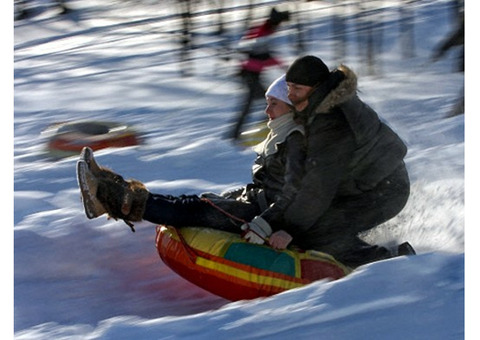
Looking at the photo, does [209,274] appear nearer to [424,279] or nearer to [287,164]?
[287,164]

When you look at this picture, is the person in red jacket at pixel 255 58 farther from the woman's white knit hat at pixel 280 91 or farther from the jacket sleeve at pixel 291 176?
the jacket sleeve at pixel 291 176

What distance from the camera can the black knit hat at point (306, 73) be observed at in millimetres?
3484

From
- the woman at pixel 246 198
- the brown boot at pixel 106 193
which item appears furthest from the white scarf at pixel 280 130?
the brown boot at pixel 106 193

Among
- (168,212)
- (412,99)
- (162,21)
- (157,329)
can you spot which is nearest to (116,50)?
(162,21)

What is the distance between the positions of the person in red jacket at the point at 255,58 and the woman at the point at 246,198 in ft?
5.36

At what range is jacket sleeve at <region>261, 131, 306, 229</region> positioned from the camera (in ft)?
11.3

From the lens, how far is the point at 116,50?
18.7 ft

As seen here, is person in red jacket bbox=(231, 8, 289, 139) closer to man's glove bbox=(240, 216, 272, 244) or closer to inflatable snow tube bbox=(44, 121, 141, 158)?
inflatable snow tube bbox=(44, 121, 141, 158)

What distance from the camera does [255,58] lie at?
5.32 m

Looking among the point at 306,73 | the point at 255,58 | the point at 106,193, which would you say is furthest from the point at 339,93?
the point at 255,58

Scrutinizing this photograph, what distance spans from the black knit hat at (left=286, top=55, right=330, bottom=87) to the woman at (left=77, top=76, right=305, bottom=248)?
71 mm

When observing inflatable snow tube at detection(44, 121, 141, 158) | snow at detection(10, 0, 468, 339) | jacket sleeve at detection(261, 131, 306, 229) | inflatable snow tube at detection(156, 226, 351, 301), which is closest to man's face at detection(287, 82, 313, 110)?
jacket sleeve at detection(261, 131, 306, 229)

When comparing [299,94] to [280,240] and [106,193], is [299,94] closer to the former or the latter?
[280,240]
